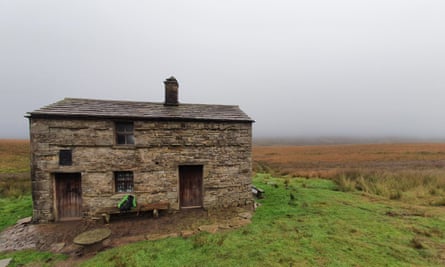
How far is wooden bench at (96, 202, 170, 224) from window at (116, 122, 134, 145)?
3.28 meters

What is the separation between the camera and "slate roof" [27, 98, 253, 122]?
27.7ft

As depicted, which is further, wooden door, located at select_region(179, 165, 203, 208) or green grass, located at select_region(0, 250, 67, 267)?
wooden door, located at select_region(179, 165, 203, 208)

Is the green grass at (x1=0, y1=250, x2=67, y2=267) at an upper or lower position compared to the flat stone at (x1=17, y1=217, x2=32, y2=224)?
lower

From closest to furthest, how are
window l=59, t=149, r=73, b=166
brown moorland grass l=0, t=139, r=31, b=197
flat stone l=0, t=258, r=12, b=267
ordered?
flat stone l=0, t=258, r=12, b=267 → window l=59, t=149, r=73, b=166 → brown moorland grass l=0, t=139, r=31, b=197

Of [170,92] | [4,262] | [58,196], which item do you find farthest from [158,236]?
[170,92]

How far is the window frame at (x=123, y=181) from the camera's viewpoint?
898 cm

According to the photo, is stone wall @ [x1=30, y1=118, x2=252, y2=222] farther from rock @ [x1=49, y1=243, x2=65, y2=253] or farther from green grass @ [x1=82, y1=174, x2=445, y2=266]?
green grass @ [x1=82, y1=174, x2=445, y2=266]

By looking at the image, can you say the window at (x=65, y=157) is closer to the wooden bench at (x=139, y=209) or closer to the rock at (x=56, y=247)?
the wooden bench at (x=139, y=209)

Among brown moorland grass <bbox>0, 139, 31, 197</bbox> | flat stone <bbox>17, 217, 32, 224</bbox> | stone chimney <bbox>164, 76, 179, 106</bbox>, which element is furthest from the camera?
brown moorland grass <bbox>0, 139, 31, 197</bbox>

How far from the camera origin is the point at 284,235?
6.78 meters

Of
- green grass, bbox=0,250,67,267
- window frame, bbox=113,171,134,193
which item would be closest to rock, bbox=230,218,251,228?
window frame, bbox=113,171,134,193

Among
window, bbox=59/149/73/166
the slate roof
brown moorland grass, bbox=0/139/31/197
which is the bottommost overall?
brown moorland grass, bbox=0/139/31/197

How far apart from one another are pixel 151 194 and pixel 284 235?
660 centimetres

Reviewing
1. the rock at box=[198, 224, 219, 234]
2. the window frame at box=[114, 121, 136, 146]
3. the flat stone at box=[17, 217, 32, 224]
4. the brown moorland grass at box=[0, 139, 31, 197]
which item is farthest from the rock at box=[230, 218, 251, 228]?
the brown moorland grass at box=[0, 139, 31, 197]
